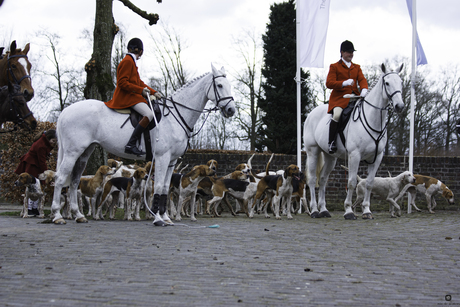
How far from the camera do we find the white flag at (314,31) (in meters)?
15.0

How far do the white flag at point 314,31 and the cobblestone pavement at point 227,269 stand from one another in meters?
8.41

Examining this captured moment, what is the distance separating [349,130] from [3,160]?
1009 centimetres

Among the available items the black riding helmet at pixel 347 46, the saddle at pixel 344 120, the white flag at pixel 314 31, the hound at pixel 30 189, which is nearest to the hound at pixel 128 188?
the hound at pixel 30 189

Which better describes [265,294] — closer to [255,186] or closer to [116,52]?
[255,186]

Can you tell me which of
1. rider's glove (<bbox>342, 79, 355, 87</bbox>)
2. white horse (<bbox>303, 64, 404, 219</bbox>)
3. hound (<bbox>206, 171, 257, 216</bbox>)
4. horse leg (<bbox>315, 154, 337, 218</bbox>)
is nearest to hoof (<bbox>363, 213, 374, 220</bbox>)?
white horse (<bbox>303, 64, 404, 219</bbox>)

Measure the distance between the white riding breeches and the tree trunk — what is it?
4.80m

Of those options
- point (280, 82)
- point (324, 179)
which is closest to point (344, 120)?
point (324, 179)

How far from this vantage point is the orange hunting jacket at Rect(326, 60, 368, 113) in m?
11.4

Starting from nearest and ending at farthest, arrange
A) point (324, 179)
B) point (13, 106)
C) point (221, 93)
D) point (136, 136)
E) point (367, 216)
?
1. point (13, 106)
2. point (136, 136)
3. point (221, 93)
4. point (367, 216)
5. point (324, 179)

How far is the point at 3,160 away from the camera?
15.1 m

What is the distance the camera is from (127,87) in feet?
29.6

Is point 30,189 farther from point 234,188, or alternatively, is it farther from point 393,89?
point 393,89

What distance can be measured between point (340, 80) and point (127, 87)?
16.4 feet

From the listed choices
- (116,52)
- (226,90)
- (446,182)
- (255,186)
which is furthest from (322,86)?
(226,90)
